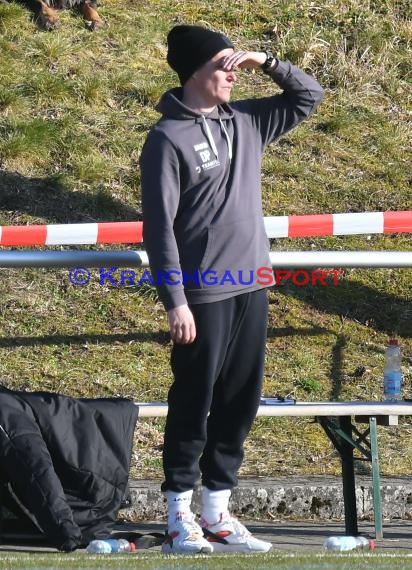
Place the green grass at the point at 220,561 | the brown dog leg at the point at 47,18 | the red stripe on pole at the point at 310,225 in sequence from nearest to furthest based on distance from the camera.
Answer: the green grass at the point at 220,561 → the red stripe on pole at the point at 310,225 → the brown dog leg at the point at 47,18

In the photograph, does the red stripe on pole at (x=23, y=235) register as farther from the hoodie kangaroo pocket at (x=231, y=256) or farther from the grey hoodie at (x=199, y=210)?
the hoodie kangaroo pocket at (x=231, y=256)

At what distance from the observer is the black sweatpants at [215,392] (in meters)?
4.64

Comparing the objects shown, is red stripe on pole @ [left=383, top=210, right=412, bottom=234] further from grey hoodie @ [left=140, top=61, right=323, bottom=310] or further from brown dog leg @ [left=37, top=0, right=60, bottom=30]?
grey hoodie @ [left=140, top=61, right=323, bottom=310]

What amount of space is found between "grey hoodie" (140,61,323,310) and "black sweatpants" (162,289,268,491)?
10 centimetres

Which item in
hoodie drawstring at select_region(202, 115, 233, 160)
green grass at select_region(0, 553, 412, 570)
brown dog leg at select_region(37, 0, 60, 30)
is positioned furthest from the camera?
brown dog leg at select_region(37, 0, 60, 30)

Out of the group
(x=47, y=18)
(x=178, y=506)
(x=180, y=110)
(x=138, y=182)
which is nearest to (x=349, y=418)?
(x=178, y=506)

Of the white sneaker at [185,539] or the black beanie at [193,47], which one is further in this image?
the black beanie at [193,47]

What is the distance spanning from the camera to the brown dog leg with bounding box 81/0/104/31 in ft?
33.5

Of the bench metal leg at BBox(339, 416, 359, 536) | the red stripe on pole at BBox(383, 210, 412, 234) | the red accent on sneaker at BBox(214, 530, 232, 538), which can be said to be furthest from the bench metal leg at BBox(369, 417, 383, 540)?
the red stripe on pole at BBox(383, 210, 412, 234)

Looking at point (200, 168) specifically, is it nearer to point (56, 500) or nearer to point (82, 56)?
point (56, 500)

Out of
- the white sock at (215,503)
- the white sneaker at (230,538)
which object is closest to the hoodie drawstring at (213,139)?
the white sock at (215,503)

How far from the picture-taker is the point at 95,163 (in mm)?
8758

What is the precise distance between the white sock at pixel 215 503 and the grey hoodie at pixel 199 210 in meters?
0.80

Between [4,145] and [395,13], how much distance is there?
167 inches
